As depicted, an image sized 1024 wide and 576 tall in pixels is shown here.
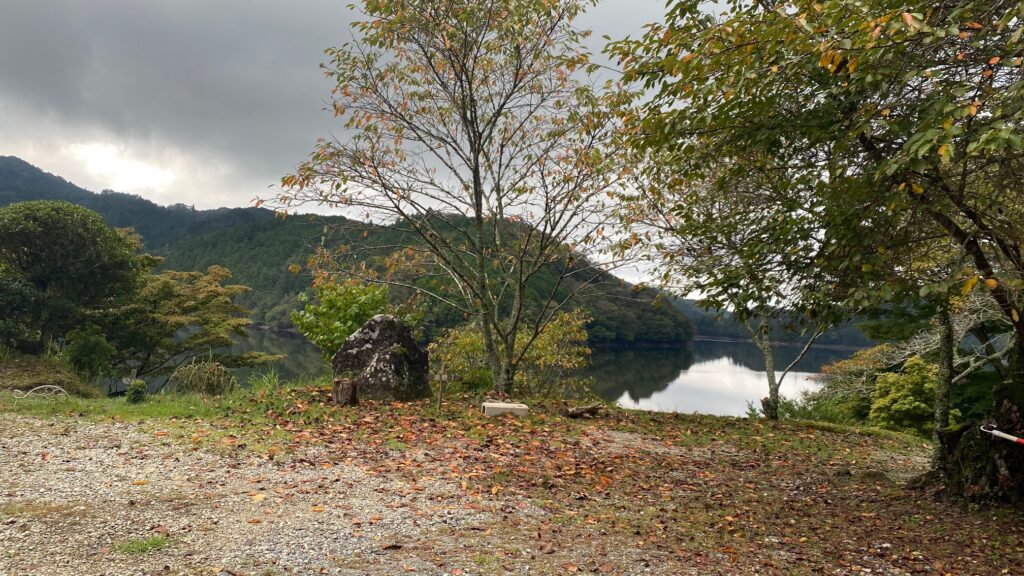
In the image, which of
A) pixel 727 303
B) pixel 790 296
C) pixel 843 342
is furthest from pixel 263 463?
pixel 843 342

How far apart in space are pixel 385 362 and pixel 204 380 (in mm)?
4010

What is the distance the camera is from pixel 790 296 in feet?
20.7

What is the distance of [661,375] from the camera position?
46156 millimetres

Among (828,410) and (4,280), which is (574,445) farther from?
(4,280)

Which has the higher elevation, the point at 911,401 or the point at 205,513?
the point at 911,401

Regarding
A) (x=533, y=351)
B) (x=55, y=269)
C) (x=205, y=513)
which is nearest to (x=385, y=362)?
(x=205, y=513)

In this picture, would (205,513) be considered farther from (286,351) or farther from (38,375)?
(286,351)

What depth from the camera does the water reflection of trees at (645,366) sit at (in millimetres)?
37353

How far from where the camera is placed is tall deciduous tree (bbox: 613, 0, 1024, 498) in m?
3.74

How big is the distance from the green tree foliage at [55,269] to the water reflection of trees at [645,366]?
20.2 meters

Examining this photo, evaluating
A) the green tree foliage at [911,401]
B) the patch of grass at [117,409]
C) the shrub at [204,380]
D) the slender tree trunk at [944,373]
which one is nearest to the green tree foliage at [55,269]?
the shrub at [204,380]

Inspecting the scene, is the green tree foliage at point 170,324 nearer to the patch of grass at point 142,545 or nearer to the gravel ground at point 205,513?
the gravel ground at point 205,513

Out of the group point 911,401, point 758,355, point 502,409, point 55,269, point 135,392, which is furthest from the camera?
point 758,355

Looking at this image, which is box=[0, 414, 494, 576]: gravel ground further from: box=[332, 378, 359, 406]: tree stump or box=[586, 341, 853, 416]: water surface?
box=[586, 341, 853, 416]: water surface
